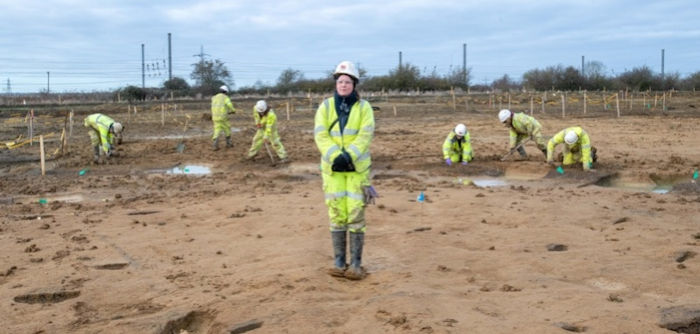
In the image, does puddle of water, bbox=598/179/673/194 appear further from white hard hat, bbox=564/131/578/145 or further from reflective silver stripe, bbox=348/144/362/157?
reflective silver stripe, bbox=348/144/362/157

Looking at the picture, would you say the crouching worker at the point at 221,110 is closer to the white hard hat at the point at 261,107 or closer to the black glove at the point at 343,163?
the white hard hat at the point at 261,107

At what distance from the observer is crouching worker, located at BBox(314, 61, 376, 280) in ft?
20.9

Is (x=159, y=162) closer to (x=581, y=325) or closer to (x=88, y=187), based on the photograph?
(x=88, y=187)

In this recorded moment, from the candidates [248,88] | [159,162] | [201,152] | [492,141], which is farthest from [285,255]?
[248,88]

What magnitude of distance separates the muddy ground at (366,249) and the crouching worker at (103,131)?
511 millimetres

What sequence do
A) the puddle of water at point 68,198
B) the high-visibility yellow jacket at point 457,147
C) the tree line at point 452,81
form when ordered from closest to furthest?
the puddle of water at point 68,198 < the high-visibility yellow jacket at point 457,147 < the tree line at point 452,81

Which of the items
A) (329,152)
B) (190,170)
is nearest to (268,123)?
(190,170)

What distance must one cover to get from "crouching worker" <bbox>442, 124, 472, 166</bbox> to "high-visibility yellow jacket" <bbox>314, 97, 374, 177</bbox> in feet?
28.0

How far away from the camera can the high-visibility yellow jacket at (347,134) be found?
6.37 meters

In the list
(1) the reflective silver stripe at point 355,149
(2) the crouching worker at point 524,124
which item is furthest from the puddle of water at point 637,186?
(1) the reflective silver stripe at point 355,149

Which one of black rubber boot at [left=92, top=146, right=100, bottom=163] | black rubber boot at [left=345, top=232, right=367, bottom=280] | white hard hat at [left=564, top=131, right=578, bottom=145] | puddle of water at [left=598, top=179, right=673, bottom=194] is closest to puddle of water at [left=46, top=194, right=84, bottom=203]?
black rubber boot at [left=92, top=146, right=100, bottom=163]

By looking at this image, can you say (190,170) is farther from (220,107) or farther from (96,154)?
(220,107)

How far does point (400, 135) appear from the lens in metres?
22.2

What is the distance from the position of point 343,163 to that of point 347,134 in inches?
14.1
